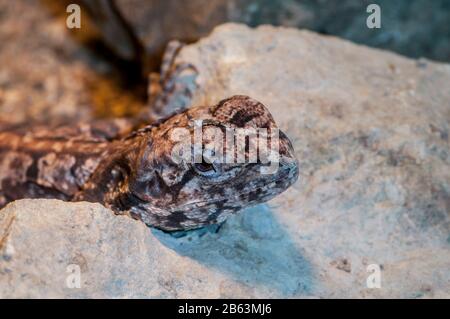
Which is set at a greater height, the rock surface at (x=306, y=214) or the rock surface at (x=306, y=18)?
the rock surface at (x=306, y=18)

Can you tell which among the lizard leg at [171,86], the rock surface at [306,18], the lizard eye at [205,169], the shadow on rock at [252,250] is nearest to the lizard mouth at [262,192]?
the lizard eye at [205,169]

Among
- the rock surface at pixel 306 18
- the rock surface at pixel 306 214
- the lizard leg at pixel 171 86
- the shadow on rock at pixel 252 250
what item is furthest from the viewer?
the rock surface at pixel 306 18

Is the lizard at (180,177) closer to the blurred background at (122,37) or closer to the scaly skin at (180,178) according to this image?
the scaly skin at (180,178)

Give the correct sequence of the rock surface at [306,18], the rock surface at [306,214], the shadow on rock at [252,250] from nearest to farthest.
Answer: the rock surface at [306,214]
the shadow on rock at [252,250]
the rock surface at [306,18]

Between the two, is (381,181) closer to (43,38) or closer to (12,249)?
(12,249)

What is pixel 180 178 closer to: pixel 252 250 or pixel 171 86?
pixel 252 250

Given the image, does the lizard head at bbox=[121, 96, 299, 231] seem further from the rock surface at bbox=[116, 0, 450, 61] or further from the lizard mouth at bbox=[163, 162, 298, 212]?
the rock surface at bbox=[116, 0, 450, 61]
